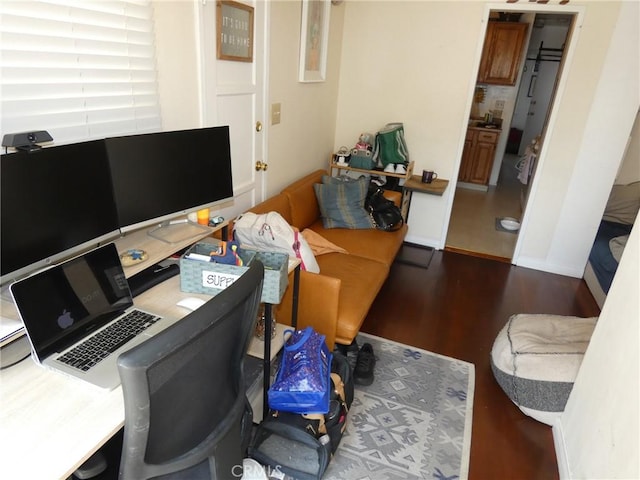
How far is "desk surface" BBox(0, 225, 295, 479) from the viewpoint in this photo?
914 millimetres

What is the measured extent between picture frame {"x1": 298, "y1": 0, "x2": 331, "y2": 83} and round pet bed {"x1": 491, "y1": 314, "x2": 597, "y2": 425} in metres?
2.20

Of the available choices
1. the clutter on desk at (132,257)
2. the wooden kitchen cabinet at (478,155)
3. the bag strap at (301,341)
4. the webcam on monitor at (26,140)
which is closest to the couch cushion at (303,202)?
the bag strap at (301,341)

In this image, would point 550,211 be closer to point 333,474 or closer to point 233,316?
point 333,474

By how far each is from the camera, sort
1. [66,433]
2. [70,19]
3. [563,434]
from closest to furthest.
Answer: [66,433] → [70,19] → [563,434]

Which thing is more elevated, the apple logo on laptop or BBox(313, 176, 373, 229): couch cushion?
the apple logo on laptop

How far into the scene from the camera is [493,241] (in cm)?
431

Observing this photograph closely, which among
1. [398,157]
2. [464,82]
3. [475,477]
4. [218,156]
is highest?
[464,82]

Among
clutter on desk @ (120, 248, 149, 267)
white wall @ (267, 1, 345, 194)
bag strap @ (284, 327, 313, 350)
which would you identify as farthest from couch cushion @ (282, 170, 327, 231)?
clutter on desk @ (120, 248, 149, 267)

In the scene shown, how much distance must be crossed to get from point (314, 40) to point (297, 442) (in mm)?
2693

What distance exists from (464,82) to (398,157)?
0.80 m

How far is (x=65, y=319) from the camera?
1.25 meters

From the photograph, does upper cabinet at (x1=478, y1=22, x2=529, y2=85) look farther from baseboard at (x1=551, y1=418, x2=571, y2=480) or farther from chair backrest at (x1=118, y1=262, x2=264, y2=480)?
chair backrest at (x1=118, y1=262, x2=264, y2=480)

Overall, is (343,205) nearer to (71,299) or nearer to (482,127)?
(71,299)

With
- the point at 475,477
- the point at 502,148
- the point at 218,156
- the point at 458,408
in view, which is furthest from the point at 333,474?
the point at 502,148
